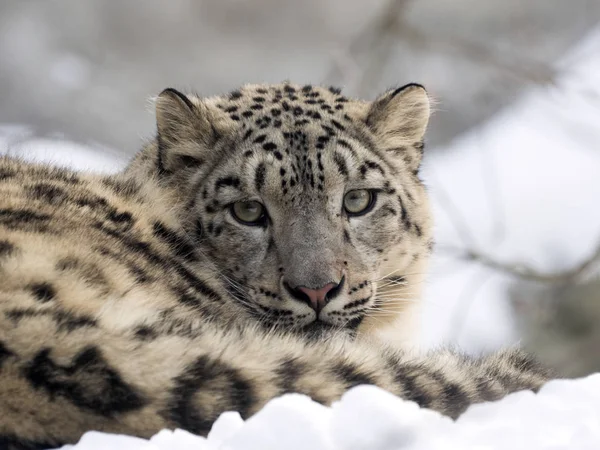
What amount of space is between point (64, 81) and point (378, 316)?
772cm

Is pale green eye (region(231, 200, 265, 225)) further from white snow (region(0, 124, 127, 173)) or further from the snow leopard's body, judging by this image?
white snow (region(0, 124, 127, 173))

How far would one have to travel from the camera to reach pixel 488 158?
7.92 meters

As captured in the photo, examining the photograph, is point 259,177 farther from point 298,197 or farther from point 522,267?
point 522,267

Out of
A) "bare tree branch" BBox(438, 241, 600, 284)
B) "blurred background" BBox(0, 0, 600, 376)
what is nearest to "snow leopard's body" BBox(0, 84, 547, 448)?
"bare tree branch" BBox(438, 241, 600, 284)

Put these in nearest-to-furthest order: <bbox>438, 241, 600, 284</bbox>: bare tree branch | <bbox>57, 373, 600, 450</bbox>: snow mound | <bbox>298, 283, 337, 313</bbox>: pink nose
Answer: <bbox>57, 373, 600, 450</bbox>: snow mound < <bbox>298, 283, 337, 313</bbox>: pink nose < <bbox>438, 241, 600, 284</bbox>: bare tree branch

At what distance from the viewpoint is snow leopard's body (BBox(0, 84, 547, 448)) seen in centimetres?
195

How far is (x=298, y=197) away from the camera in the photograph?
131 inches

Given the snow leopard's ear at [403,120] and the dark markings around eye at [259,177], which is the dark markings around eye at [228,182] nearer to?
the dark markings around eye at [259,177]

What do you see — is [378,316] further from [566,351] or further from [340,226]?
[566,351]

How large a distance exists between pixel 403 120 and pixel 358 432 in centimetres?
216

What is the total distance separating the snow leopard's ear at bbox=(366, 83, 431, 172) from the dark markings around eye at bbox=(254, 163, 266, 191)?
0.54 m

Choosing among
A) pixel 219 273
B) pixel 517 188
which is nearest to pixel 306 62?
pixel 517 188

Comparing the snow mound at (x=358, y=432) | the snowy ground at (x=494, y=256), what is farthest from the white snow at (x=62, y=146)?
the snow mound at (x=358, y=432)

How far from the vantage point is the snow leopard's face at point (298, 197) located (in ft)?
10.5
